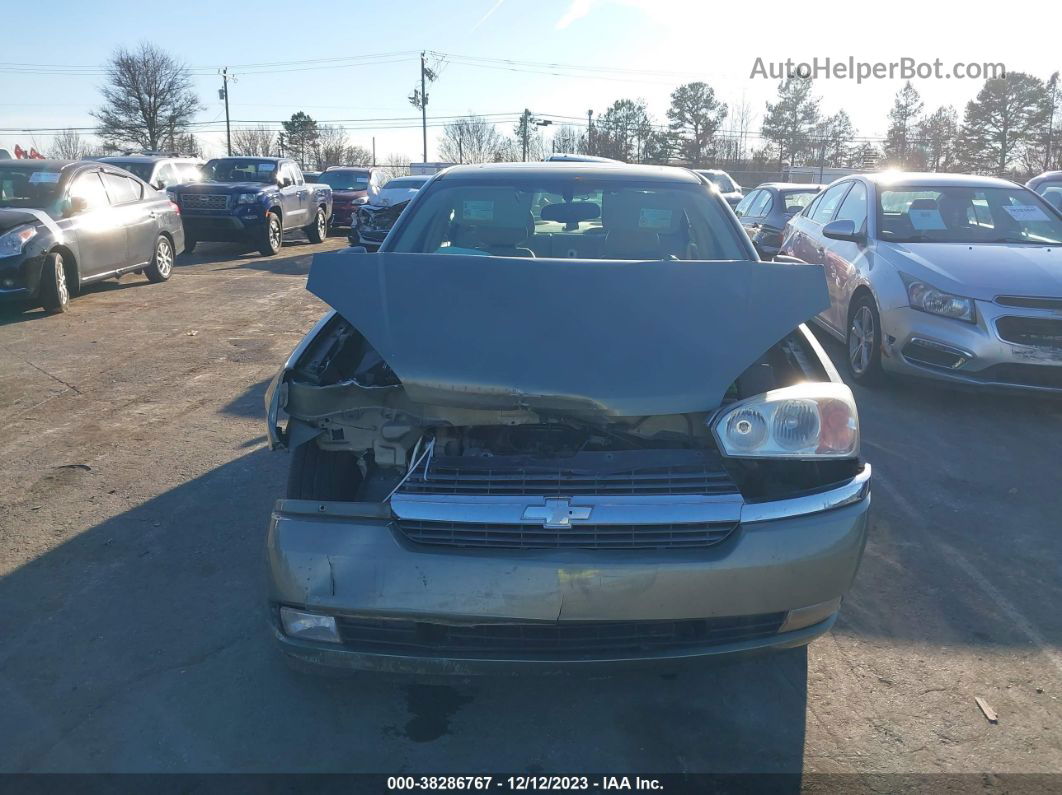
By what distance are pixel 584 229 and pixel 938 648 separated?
243cm

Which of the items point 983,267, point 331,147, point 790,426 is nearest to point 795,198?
point 983,267

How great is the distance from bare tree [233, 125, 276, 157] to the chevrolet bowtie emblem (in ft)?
203

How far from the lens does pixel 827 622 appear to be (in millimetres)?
2592

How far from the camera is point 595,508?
2379 millimetres

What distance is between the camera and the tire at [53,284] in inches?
351

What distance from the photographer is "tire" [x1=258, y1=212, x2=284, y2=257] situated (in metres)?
15.3

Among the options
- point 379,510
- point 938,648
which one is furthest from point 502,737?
point 938,648

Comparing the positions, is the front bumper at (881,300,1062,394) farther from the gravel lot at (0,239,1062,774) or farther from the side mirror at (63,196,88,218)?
the side mirror at (63,196,88,218)

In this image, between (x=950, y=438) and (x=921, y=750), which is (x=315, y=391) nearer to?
(x=921, y=750)

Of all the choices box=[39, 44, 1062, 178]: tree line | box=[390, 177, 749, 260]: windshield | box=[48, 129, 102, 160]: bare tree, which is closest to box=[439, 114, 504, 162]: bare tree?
box=[39, 44, 1062, 178]: tree line

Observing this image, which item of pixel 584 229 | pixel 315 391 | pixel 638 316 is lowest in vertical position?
pixel 315 391

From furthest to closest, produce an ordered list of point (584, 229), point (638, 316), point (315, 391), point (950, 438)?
point (950, 438) → point (584, 229) → point (638, 316) → point (315, 391)

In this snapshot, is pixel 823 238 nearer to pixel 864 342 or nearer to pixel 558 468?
pixel 864 342

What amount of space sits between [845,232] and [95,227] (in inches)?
325
